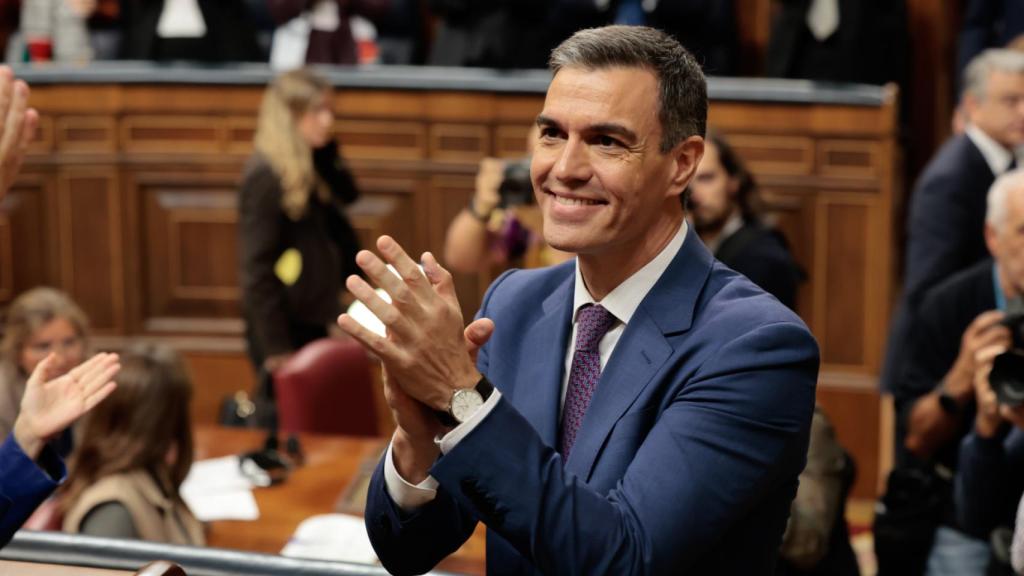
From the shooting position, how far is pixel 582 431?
1521 millimetres

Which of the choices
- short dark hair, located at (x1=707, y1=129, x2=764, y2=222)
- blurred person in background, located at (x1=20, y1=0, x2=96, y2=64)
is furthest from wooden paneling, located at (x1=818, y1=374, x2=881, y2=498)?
blurred person in background, located at (x1=20, y1=0, x2=96, y2=64)

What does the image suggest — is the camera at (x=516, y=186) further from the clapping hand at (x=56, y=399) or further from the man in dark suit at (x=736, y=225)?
the clapping hand at (x=56, y=399)

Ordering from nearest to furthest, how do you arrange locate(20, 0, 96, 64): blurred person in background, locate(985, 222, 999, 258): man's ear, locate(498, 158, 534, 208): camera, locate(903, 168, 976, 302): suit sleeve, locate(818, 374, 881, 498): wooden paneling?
locate(985, 222, 999, 258): man's ear → locate(498, 158, 534, 208): camera → locate(903, 168, 976, 302): suit sleeve → locate(818, 374, 881, 498): wooden paneling → locate(20, 0, 96, 64): blurred person in background

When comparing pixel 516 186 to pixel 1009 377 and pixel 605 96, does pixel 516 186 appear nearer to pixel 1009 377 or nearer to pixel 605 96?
pixel 1009 377

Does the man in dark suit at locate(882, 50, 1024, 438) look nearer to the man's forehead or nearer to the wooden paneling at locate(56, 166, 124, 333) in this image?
the man's forehead

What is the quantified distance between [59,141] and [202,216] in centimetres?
71

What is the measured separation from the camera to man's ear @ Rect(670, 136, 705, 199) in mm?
1555

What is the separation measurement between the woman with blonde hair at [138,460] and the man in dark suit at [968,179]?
2.24 meters

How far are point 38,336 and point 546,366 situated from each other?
2647 mm

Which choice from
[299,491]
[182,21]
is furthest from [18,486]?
[182,21]

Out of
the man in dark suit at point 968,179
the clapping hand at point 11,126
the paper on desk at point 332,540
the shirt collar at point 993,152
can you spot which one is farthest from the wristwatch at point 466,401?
the shirt collar at point 993,152

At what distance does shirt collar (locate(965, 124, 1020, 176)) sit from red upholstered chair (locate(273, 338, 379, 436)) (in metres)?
2.04

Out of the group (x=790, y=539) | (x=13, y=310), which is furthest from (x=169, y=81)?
(x=790, y=539)

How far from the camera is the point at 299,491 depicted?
3406 millimetres
